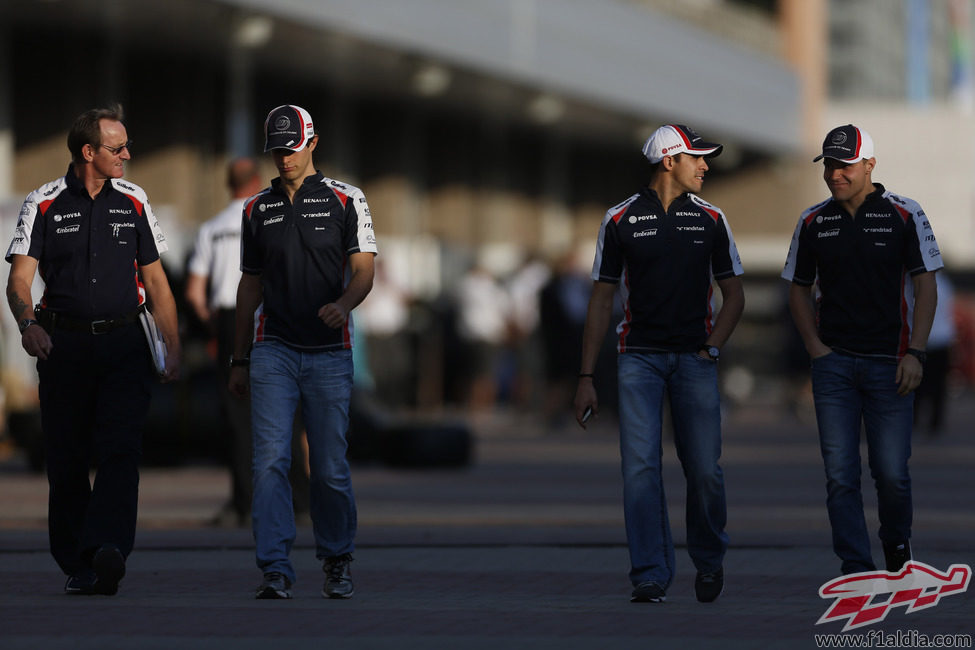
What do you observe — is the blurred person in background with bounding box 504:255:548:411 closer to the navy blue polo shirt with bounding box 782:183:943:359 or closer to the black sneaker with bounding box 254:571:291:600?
the navy blue polo shirt with bounding box 782:183:943:359

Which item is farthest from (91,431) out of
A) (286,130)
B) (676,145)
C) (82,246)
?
(676,145)

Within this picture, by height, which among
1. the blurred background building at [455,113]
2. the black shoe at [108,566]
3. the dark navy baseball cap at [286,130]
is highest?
the blurred background building at [455,113]

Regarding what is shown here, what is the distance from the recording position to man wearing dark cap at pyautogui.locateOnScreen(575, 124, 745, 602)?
8.60 metres

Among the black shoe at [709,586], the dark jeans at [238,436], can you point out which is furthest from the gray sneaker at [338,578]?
the dark jeans at [238,436]

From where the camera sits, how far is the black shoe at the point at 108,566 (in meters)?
8.59

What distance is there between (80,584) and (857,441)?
A: 3.35 metres

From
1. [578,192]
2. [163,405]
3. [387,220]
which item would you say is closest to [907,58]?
[578,192]

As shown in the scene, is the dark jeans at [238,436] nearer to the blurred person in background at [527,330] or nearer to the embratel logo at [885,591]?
the embratel logo at [885,591]

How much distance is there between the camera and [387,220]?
112ft

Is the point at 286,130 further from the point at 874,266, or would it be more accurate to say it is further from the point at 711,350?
the point at 874,266

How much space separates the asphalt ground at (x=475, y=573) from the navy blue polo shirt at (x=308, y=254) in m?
1.13

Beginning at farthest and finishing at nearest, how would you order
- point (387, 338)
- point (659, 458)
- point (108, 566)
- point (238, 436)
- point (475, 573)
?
point (387, 338) → point (238, 436) → point (475, 573) → point (659, 458) → point (108, 566)

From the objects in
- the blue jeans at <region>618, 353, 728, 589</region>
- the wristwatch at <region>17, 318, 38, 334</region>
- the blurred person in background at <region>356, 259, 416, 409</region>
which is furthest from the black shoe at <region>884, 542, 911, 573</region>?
the blurred person in background at <region>356, 259, 416, 409</region>

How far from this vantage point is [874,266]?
28.6ft
